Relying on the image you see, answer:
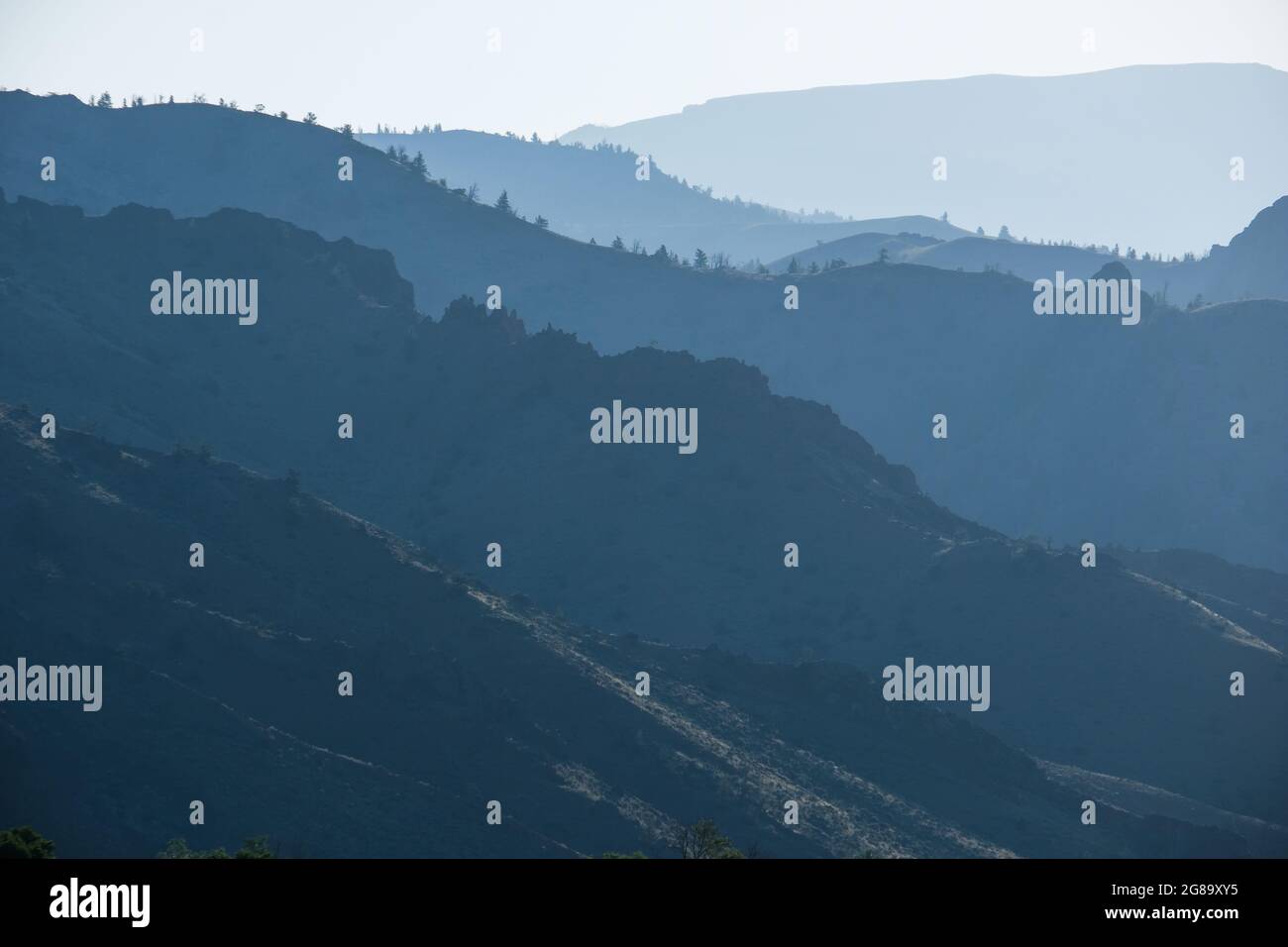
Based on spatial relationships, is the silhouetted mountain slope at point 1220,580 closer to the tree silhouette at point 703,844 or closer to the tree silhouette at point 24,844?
the tree silhouette at point 703,844

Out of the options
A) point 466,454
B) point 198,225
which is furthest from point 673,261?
point 466,454

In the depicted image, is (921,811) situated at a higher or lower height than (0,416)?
lower

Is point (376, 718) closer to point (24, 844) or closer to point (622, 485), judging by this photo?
point (24, 844)

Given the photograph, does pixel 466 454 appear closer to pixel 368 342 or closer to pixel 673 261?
pixel 368 342

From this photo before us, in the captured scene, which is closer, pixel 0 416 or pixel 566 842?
pixel 566 842

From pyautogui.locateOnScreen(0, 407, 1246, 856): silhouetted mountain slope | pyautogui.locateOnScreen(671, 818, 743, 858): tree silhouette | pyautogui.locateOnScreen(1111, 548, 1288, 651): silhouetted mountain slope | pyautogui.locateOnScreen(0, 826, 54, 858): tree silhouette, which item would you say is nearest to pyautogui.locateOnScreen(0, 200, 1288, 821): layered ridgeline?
pyautogui.locateOnScreen(1111, 548, 1288, 651): silhouetted mountain slope

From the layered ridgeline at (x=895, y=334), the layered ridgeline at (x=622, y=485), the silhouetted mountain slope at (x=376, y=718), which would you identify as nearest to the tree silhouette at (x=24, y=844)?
the silhouetted mountain slope at (x=376, y=718)
